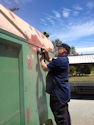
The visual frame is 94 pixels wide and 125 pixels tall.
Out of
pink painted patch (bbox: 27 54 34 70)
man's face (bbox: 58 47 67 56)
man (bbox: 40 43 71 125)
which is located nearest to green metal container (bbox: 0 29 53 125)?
pink painted patch (bbox: 27 54 34 70)

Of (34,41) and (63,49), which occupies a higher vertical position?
(34,41)

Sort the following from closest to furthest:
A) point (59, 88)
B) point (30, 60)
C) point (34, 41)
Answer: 1. point (30, 60)
2. point (59, 88)
3. point (34, 41)

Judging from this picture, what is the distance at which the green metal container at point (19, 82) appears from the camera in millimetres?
1575

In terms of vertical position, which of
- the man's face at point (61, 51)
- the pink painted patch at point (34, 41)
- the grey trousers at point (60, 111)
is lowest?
the grey trousers at point (60, 111)

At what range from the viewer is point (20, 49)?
1922mm

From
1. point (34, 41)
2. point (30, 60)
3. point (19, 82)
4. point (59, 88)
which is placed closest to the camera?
point (19, 82)

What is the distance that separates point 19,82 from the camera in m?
1.89

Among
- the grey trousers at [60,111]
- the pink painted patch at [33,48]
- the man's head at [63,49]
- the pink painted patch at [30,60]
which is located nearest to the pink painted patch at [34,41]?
the pink painted patch at [33,48]

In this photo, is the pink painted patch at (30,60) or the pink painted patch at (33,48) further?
the pink painted patch at (33,48)

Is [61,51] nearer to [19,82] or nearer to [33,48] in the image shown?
[33,48]

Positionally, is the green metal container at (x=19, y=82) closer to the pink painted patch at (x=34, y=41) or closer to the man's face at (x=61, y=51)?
the pink painted patch at (x=34, y=41)

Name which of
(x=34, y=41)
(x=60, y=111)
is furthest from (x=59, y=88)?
(x=34, y=41)

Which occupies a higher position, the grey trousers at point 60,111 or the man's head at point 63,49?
the man's head at point 63,49

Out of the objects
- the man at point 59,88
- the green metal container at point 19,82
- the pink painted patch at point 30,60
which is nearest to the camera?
the green metal container at point 19,82
